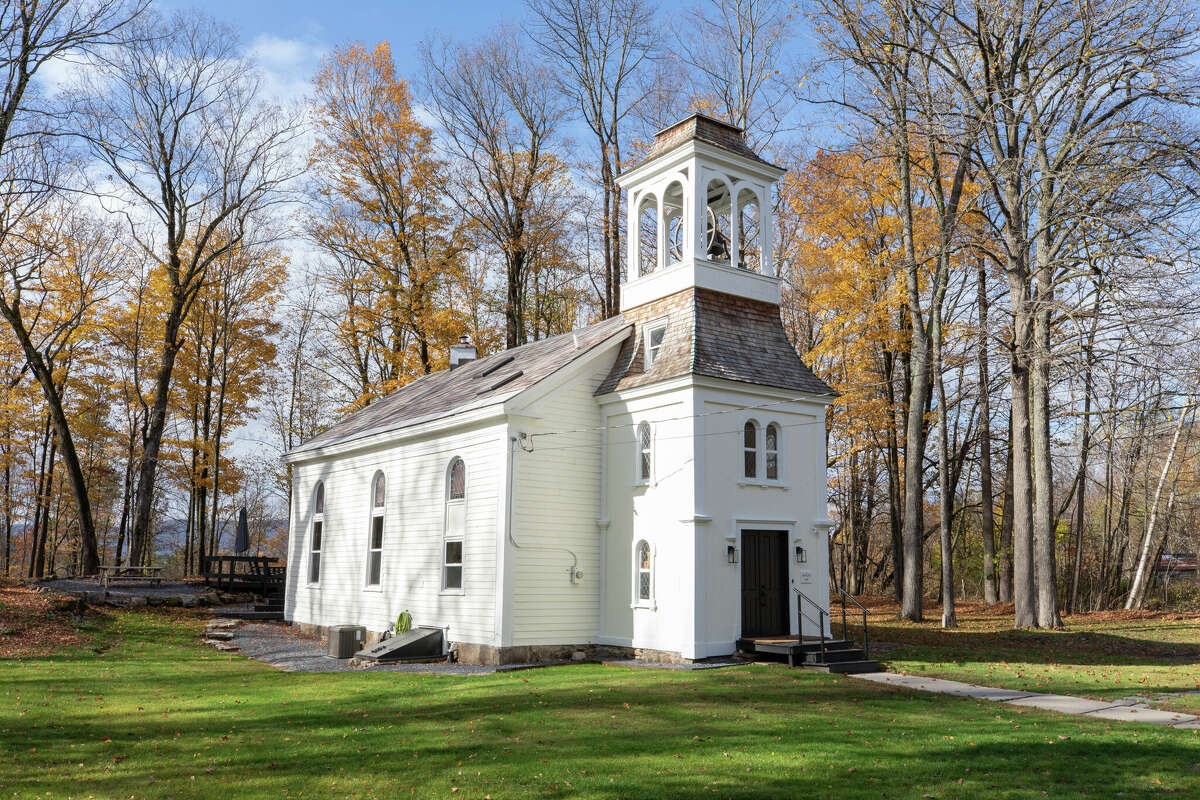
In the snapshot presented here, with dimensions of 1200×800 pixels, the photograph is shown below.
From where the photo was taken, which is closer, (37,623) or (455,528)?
(455,528)

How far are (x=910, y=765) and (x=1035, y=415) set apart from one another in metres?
16.7

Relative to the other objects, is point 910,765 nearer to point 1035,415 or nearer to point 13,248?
point 1035,415

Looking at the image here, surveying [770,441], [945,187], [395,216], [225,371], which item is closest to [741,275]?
[770,441]

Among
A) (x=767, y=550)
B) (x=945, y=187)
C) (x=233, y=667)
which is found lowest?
(x=233, y=667)

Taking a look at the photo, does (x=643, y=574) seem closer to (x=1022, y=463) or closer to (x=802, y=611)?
(x=802, y=611)

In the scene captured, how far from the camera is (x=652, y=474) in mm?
17141

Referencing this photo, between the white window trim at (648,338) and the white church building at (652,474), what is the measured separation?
0.07 meters

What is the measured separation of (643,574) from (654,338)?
4895 millimetres

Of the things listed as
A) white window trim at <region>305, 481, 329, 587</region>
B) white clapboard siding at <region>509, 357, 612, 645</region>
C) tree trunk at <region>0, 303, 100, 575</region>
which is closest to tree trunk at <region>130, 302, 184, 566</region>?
tree trunk at <region>0, 303, 100, 575</region>

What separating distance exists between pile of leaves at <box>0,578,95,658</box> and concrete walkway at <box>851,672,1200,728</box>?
1568 centimetres

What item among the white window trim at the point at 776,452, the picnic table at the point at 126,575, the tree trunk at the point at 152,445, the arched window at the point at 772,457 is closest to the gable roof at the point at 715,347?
the white window trim at the point at 776,452

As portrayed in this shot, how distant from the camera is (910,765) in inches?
342

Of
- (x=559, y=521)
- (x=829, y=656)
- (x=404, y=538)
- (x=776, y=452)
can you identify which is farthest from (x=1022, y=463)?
(x=404, y=538)

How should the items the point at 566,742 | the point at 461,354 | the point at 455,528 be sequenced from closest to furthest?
the point at 566,742 < the point at 455,528 < the point at 461,354
